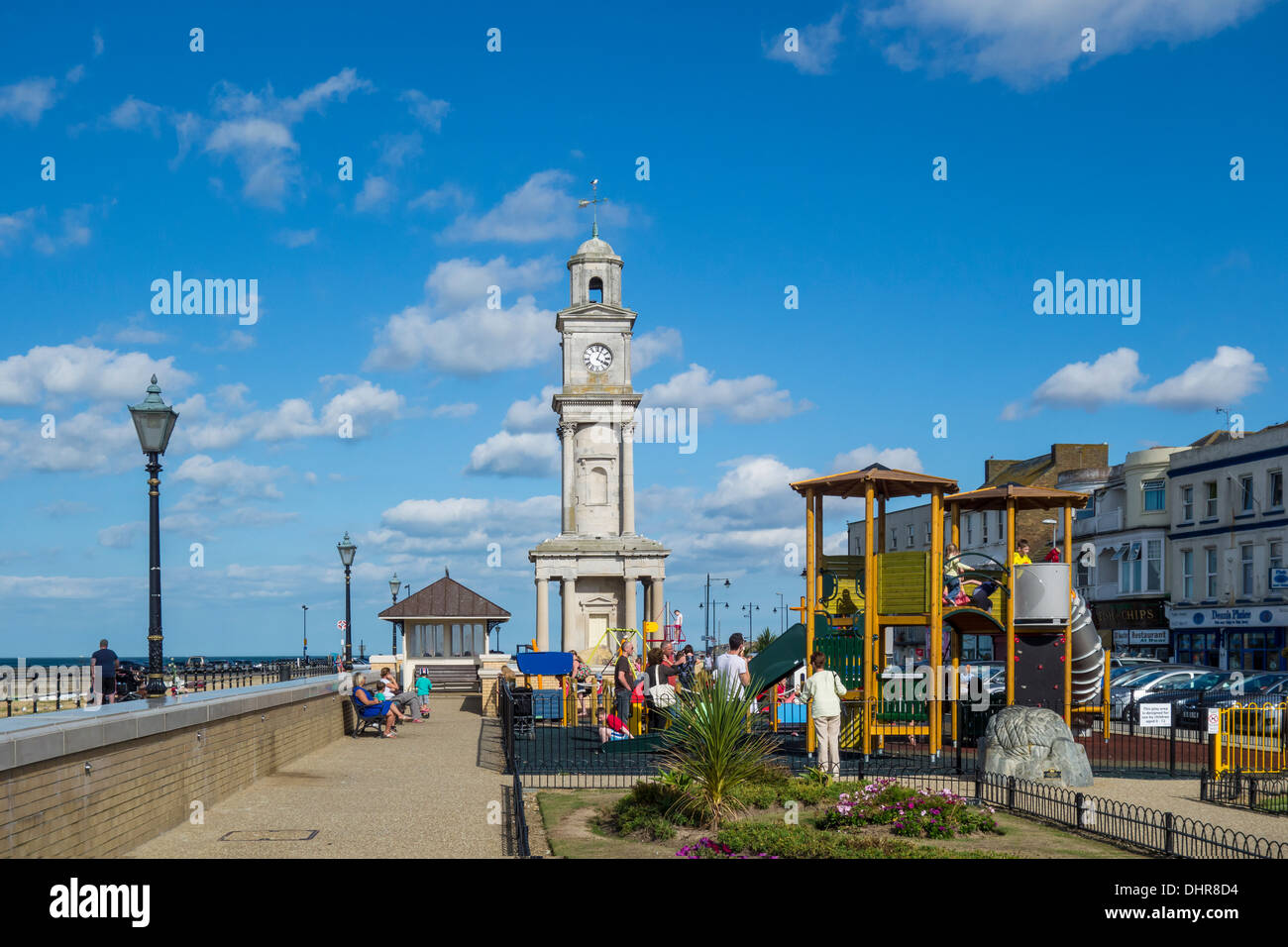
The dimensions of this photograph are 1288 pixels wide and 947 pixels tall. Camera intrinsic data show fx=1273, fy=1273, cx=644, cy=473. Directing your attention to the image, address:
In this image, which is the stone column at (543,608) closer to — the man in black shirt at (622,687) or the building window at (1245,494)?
the man in black shirt at (622,687)

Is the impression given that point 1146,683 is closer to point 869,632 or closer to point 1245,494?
point 1245,494

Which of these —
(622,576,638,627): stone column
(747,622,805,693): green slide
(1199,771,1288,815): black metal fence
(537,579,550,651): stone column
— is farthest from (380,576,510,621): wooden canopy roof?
(1199,771,1288,815): black metal fence

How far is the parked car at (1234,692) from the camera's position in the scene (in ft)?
91.0

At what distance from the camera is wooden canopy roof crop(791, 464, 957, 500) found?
20250 millimetres

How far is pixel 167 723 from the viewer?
13078 millimetres

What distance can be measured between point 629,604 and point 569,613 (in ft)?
7.23

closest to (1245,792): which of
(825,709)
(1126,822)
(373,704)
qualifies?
(1126,822)

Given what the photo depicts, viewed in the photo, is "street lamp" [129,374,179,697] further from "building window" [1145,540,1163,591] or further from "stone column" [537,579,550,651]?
"building window" [1145,540,1163,591]

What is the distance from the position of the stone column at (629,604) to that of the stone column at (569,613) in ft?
6.03

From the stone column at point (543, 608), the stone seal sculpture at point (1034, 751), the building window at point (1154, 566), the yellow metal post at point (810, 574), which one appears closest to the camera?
the stone seal sculpture at point (1034, 751)

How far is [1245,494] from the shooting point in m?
45.3

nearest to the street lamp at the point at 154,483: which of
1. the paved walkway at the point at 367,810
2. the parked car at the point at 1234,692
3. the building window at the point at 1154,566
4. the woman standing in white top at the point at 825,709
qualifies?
the paved walkway at the point at 367,810
